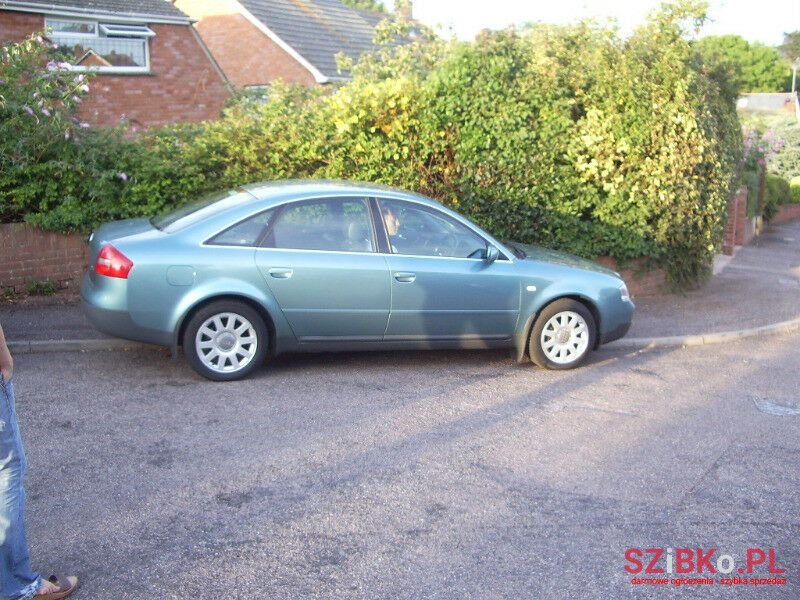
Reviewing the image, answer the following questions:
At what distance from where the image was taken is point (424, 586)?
14.2 ft

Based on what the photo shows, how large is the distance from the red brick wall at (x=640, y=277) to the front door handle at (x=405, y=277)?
16.1ft

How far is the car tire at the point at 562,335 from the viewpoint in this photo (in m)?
8.48

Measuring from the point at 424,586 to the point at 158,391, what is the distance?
11.9 feet

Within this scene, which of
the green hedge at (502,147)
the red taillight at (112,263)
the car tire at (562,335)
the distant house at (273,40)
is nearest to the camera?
the red taillight at (112,263)

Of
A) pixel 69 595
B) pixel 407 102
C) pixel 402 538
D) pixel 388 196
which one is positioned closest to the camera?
pixel 69 595

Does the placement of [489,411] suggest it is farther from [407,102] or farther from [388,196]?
[407,102]

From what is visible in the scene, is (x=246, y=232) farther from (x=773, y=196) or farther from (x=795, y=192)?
(x=795, y=192)

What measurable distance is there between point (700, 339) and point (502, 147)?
10.5 feet

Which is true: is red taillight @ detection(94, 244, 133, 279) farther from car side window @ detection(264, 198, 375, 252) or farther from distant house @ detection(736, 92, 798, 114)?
distant house @ detection(736, 92, 798, 114)

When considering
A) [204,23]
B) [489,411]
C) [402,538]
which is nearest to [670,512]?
[402,538]

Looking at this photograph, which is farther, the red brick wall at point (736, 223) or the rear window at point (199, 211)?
the red brick wall at point (736, 223)

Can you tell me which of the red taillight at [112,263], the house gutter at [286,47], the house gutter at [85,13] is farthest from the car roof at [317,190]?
the house gutter at [286,47]

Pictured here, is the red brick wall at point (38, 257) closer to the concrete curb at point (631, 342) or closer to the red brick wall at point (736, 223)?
the concrete curb at point (631, 342)

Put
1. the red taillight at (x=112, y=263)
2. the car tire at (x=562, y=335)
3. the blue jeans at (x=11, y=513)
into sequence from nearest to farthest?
the blue jeans at (x=11, y=513)
the red taillight at (x=112, y=263)
the car tire at (x=562, y=335)
